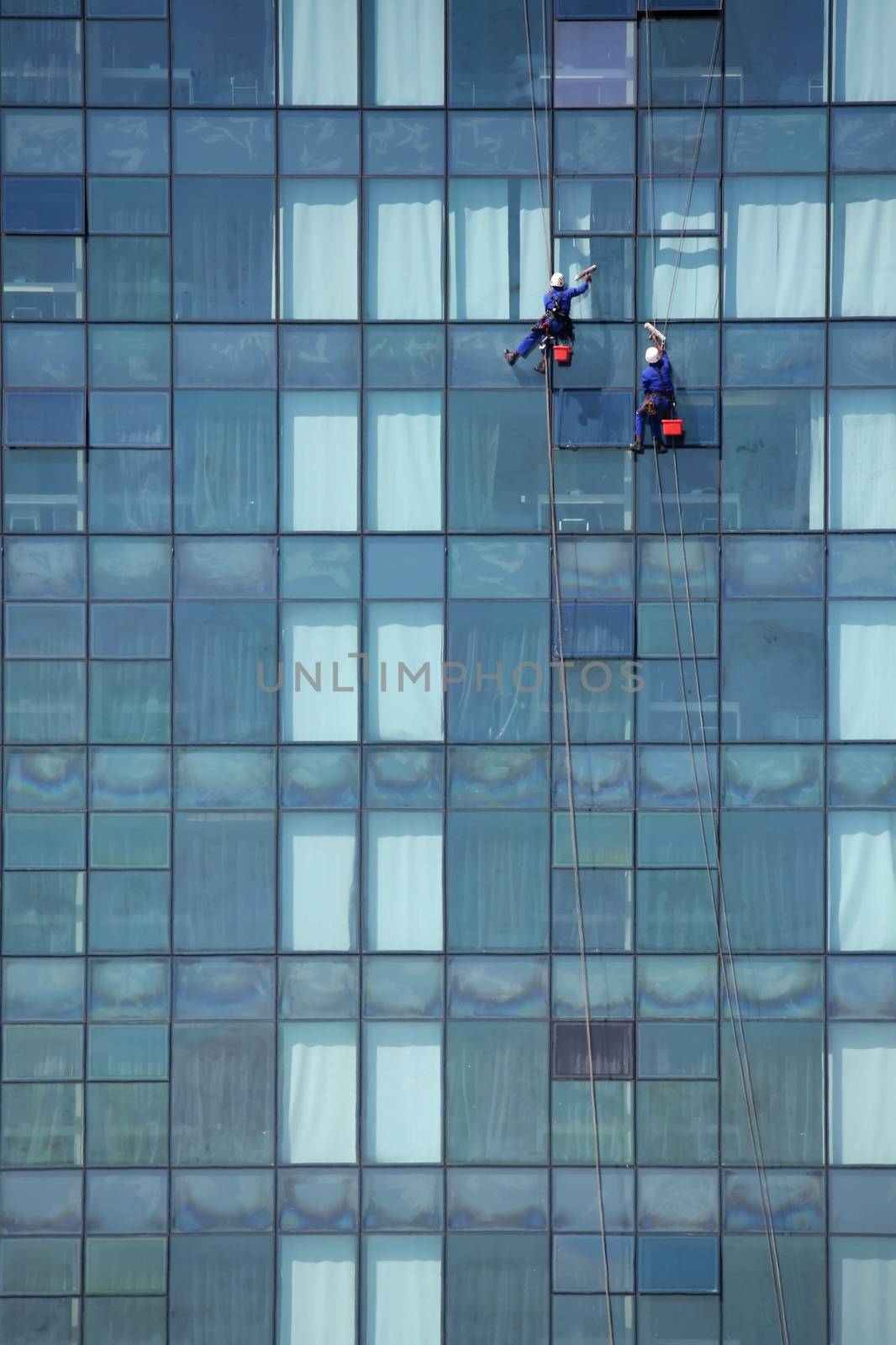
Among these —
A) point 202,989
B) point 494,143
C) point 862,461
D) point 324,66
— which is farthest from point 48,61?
point 202,989

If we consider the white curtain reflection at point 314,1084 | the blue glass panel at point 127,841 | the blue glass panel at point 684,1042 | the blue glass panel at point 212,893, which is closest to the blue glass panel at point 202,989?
the blue glass panel at point 212,893

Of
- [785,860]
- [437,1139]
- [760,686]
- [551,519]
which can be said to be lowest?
[437,1139]

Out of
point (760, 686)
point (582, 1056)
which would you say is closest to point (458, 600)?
point (760, 686)

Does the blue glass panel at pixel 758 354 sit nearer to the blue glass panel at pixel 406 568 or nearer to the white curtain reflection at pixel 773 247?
the white curtain reflection at pixel 773 247

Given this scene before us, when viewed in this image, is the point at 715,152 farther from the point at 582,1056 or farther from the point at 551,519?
the point at 582,1056

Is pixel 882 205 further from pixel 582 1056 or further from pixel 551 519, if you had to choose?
pixel 582 1056

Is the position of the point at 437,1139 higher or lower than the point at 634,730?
lower
